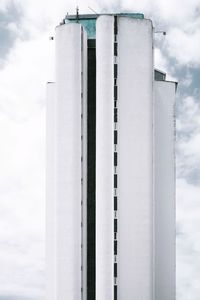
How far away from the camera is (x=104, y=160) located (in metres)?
54.2

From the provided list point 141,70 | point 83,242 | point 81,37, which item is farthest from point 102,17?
point 83,242

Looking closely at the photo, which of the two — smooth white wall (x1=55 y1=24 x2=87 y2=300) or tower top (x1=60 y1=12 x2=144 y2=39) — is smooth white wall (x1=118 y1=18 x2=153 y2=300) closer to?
smooth white wall (x1=55 y1=24 x2=87 y2=300)

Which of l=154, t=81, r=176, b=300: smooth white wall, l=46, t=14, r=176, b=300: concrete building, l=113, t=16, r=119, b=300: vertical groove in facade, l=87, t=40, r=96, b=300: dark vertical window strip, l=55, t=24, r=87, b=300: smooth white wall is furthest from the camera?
l=154, t=81, r=176, b=300: smooth white wall

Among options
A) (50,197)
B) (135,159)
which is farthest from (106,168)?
(50,197)

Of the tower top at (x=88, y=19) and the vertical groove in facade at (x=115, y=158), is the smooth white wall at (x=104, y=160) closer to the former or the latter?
the vertical groove in facade at (x=115, y=158)

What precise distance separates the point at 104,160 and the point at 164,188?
8.45 metres

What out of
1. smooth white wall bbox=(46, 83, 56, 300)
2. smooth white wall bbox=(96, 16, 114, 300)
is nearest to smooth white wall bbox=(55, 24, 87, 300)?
smooth white wall bbox=(96, 16, 114, 300)

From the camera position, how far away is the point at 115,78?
55531 mm

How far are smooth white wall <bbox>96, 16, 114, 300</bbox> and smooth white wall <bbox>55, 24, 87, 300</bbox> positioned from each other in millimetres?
1834

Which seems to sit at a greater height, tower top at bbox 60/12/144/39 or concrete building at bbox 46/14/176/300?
tower top at bbox 60/12/144/39

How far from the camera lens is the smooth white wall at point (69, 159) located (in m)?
54.1

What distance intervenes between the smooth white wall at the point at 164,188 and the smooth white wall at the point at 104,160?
22.5 ft

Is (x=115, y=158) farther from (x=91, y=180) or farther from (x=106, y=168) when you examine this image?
(x=91, y=180)

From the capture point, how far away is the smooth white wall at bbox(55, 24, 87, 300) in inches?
2131
